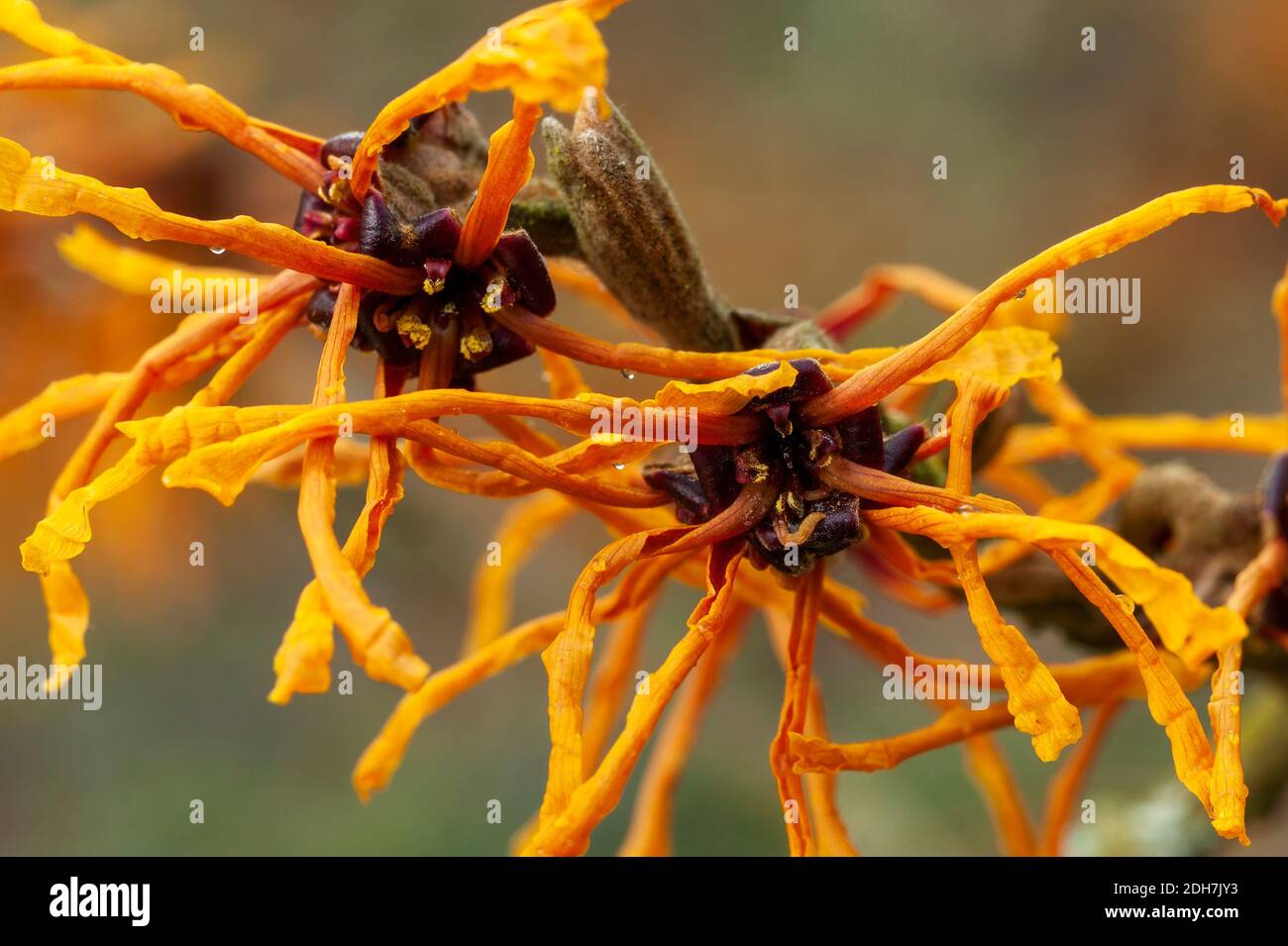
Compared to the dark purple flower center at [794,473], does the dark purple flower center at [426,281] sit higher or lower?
higher

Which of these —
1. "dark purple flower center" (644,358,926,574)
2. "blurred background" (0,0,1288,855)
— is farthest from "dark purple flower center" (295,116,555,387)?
"blurred background" (0,0,1288,855)

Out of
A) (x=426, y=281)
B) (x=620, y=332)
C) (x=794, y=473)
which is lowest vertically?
(x=794, y=473)

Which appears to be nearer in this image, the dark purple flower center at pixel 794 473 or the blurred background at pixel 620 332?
the dark purple flower center at pixel 794 473

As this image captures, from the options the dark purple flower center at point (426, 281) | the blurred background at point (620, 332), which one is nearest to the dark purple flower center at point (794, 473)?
the dark purple flower center at point (426, 281)

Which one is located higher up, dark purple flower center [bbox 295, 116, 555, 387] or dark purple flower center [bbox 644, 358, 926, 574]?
dark purple flower center [bbox 295, 116, 555, 387]

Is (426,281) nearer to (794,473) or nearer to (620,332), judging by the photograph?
(794,473)

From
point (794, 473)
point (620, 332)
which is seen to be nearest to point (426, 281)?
point (794, 473)

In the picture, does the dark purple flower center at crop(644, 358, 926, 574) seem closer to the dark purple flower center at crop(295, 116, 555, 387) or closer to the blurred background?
the dark purple flower center at crop(295, 116, 555, 387)

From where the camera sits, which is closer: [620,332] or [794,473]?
[794,473]

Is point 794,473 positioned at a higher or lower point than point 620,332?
lower

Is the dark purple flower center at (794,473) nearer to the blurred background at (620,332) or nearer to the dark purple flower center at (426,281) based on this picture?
the dark purple flower center at (426,281)
